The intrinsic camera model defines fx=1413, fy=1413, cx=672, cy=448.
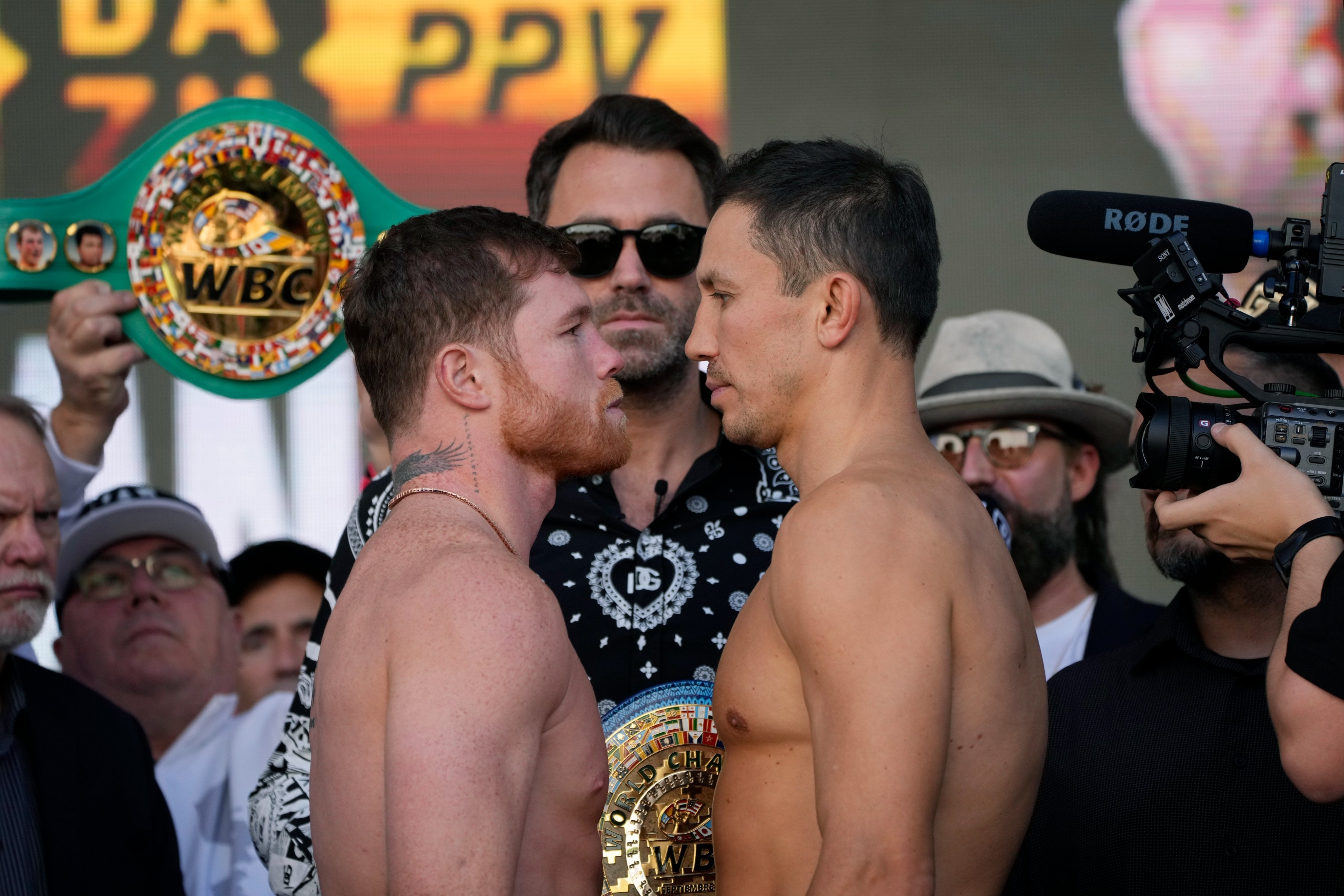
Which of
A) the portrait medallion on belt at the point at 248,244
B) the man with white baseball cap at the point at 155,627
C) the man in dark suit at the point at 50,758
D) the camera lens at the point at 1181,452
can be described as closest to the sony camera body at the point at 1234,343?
the camera lens at the point at 1181,452

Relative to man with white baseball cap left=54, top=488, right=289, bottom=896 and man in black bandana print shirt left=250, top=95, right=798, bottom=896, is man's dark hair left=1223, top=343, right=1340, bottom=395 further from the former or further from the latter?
man with white baseball cap left=54, top=488, right=289, bottom=896

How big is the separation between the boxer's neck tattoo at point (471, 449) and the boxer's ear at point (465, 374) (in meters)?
0.02

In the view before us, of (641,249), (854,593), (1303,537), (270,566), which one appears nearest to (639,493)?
(641,249)

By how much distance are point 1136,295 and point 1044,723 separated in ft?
2.16

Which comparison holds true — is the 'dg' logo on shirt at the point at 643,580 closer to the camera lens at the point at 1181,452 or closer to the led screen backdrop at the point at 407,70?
the camera lens at the point at 1181,452

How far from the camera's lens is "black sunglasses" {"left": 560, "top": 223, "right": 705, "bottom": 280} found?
9.09 feet

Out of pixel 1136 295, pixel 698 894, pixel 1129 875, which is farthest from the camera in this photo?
pixel 1129 875

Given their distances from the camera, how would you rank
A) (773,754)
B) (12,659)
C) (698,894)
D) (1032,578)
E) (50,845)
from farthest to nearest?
(1032,578)
(12,659)
(50,845)
(698,894)
(773,754)

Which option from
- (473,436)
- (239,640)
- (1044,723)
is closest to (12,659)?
(239,640)

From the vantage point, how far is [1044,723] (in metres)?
2.08

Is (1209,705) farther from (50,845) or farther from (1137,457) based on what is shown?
(50,845)

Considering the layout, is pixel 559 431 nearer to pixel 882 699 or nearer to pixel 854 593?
pixel 854 593

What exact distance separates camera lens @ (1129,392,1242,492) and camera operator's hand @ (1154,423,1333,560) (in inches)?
0.7

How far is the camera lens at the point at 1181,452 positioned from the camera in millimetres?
2102
